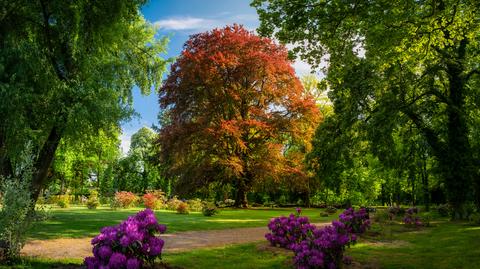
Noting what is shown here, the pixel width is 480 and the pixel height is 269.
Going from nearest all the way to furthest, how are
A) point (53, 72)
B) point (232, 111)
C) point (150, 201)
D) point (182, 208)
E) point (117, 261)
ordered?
point (117, 261)
point (53, 72)
point (182, 208)
point (150, 201)
point (232, 111)

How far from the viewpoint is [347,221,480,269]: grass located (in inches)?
330

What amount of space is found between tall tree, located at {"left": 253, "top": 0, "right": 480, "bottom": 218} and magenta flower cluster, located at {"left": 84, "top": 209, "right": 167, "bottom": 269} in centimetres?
603

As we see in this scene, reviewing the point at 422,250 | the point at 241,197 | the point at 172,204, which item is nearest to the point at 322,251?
the point at 422,250

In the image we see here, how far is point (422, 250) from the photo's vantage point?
33.3 ft

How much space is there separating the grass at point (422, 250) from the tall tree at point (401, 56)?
392 centimetres

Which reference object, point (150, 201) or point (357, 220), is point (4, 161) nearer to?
point (357, 220)

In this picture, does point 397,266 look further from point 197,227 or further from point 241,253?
point 197,227

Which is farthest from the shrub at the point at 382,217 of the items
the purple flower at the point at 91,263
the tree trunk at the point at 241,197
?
the tree trunk at the point at 241,197

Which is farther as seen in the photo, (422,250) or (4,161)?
(4,161)

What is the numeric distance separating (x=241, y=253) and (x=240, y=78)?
22299 mm

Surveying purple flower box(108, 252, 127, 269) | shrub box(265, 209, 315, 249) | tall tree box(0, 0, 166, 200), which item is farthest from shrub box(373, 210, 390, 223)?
purple flower box(108, 252, 127, 269)

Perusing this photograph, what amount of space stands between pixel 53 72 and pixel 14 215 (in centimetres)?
523

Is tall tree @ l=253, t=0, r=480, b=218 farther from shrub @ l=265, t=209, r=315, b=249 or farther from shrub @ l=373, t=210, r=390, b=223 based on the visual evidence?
shrub @ l=265, t=209, r=315, b=249

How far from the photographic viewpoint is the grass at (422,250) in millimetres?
8383
